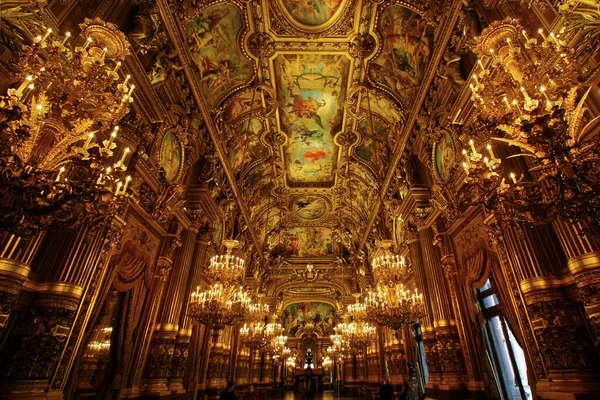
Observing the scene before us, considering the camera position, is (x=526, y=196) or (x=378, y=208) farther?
(x=378, y=208)

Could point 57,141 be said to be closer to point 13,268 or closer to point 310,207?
point 13,268

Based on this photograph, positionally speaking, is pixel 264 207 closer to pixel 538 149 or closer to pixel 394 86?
pixel 394 86

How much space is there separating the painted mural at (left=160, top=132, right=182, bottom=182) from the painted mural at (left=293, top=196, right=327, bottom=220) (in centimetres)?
995

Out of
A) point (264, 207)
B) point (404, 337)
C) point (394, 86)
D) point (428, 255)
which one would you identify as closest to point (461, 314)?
point (428, 255)

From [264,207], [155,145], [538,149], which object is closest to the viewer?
[538,149]

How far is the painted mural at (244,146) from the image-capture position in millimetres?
11844

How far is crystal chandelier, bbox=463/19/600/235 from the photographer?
2.71 metres

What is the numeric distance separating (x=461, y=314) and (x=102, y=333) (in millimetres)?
8040

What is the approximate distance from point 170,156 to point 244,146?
4.85 meters

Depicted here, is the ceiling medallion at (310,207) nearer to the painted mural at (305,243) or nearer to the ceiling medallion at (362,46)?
the painted mural at (305,243)

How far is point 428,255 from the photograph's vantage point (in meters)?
8.88

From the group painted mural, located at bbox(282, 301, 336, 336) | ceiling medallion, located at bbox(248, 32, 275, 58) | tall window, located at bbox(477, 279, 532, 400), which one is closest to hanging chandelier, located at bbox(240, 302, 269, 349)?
tall window, located at bbox(477, 279, 532, 400)

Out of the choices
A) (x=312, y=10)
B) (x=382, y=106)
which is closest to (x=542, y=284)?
(x=382, y=106)

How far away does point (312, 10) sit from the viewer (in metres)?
8.68
